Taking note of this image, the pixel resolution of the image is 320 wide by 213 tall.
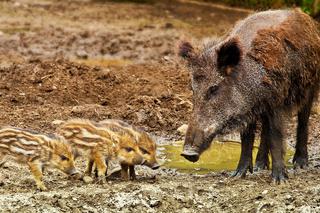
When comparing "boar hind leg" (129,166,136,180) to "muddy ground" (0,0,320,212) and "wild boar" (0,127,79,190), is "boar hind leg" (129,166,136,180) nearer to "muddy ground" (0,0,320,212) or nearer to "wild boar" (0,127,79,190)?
"muddy ground" (0,0,320,212)

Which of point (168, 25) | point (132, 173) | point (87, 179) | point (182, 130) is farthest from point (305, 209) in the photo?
point (168, 25)

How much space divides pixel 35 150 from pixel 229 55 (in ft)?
6.69

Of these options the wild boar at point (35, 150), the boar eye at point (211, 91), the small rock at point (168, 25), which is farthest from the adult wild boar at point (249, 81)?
the small rock at point (168, 25)

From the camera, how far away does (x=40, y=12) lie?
22719 millimetres

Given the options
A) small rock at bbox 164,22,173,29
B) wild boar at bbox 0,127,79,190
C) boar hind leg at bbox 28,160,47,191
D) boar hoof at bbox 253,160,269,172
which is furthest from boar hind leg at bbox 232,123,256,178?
small rock at bbox 164,22,173,29

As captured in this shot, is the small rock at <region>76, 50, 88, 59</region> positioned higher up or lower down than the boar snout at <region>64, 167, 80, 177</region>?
lower down

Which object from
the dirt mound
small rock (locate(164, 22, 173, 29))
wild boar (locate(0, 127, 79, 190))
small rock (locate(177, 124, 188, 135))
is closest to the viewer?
wild boar (locate(0, 127, 79, 190))

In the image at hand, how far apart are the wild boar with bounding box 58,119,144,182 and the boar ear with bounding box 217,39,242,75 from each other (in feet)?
3.71

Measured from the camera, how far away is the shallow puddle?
399 inches

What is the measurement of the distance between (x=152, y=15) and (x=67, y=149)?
14.5 m

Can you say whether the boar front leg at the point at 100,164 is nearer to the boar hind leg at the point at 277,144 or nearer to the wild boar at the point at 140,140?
the wild boar at the point at 140,140

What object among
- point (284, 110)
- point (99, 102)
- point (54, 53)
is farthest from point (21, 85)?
point (284, 110)

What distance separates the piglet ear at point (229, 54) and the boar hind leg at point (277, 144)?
2.15 ft

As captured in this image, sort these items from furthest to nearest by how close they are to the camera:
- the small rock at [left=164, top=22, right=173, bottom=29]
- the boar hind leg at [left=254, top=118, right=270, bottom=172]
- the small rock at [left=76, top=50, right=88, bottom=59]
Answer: the small rock at [left=164, top=22, right=173, bottom=29] < the small rock at [left=76, top=50, right=88, bottom=59] < the boar hind leg at [left=254, top=118, right=270, bottom=172]
